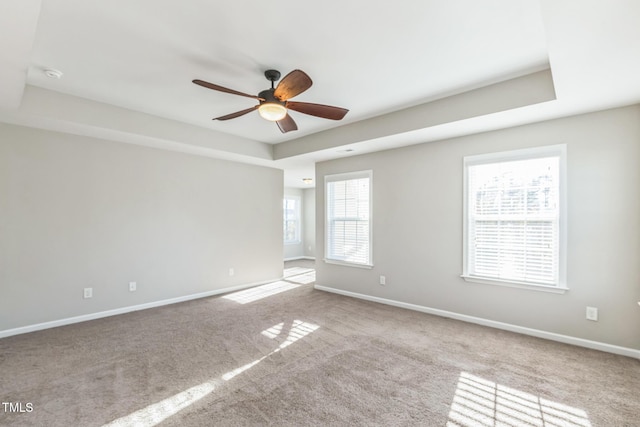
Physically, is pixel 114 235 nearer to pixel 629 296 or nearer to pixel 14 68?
pixel 14 68

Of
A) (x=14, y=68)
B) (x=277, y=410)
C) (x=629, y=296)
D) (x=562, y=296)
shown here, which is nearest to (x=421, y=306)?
(x=562, y=296)

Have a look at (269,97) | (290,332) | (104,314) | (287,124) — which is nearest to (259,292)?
(290,332)

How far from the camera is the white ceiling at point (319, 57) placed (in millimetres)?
1964

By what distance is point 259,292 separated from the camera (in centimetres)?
536

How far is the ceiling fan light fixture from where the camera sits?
271 centimetres

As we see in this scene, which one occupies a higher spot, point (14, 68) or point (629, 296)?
point (14, 68)

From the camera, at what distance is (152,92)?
3.32 meters

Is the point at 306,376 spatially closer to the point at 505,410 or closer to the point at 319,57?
the point at 505,410

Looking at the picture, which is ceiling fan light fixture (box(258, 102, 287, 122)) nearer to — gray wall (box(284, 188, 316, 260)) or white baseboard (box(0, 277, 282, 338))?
white baseboard (box(0, 277, 282, 338))

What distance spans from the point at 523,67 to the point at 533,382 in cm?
271

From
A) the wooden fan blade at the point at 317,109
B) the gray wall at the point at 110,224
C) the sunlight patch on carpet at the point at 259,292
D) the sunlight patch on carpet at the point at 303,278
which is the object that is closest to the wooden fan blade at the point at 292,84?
the wooden fan blade at the point at 317,109

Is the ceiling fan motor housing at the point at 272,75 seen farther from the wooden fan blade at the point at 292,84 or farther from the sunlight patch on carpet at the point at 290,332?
the sunlight patch on carpet at the point at 290,332

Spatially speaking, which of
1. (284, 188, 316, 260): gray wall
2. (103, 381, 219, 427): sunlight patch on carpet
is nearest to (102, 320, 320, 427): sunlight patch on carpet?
(103, 381, 219, 427): sunlight patch on carpet

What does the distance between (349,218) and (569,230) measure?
2985 millimetres
